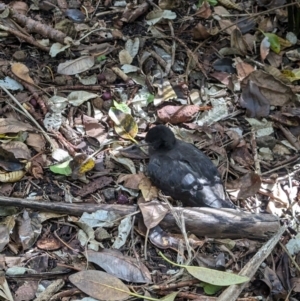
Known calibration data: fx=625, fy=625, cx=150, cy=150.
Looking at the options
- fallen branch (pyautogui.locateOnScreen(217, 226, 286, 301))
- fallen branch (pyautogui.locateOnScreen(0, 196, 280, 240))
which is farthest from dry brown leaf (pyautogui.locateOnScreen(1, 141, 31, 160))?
fallen branch (pyautogui.locateOnScreen(217, 226, 286, 301))

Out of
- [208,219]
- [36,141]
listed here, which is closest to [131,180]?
[208,219]

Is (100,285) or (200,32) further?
(200,32)

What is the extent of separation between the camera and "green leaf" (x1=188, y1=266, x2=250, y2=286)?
391 centimetres

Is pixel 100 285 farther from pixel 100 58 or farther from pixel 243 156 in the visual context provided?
pixel 100 58

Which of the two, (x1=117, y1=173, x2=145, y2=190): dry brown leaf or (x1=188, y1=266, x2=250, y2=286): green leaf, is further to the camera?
(x1=117, y1=173, x2=145, y2=190): dry brown leaf

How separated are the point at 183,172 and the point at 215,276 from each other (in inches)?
36.2

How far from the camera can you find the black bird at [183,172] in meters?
4.52

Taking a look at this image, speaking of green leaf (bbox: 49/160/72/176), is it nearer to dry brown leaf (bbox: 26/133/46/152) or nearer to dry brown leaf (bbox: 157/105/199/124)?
dry brown leaf (bbox: 26/133/46/152)

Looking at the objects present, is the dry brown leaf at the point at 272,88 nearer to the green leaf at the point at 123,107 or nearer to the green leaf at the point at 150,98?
the green leaf at the point at 150,98

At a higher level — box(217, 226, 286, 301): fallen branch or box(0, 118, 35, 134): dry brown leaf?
box(0, 118, 35, 134): dry brown leaf

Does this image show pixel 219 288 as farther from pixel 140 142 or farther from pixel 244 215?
pixel 140 142

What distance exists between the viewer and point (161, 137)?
4758mm

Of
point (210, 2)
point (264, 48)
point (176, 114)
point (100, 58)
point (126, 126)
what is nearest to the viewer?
point (126, 126)

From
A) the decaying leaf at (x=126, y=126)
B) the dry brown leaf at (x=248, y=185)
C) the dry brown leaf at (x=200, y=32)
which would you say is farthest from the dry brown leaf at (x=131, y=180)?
the dry brown leaf at (x=200, y=32)
